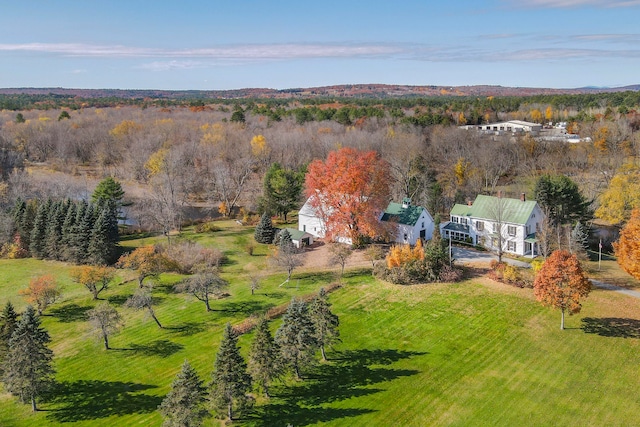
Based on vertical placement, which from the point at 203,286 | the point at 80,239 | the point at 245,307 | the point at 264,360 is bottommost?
the point at 245,307

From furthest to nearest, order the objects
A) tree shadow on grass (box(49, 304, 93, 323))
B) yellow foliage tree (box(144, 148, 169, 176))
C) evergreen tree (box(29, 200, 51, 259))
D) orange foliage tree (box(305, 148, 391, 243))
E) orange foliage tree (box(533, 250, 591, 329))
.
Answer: yellow foliage tree (box(144, 148, 169, 176)) < evergreen tree (box(29, 200, 51, 259)) < orange foliage tree (box(305, 148, 391, 243)) < tree shadow on grass (box(49, 304, 93, 323)) < orange foliage tree (box(533, 250, 591, 329))

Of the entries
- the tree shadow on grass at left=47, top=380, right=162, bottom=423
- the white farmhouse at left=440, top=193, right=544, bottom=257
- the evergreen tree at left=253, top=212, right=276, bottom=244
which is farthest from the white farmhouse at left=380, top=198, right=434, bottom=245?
the tree shadow on grass at left=47, top=380, right=162, bottom=423

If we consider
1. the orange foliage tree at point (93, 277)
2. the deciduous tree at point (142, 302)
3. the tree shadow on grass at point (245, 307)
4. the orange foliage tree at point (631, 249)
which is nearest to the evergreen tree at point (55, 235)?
the orange foliage tree at point (93, 277)

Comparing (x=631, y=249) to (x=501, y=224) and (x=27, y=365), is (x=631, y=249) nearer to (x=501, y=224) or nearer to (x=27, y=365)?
(x=501, y=224)

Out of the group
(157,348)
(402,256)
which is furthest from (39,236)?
(402,256)

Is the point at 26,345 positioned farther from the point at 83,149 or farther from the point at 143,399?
the point at 83,149

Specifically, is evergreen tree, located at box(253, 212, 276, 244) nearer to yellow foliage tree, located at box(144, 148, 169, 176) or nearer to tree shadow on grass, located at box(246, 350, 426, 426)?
yellow foliage tree, located at box(144, 148, 169, 176)
